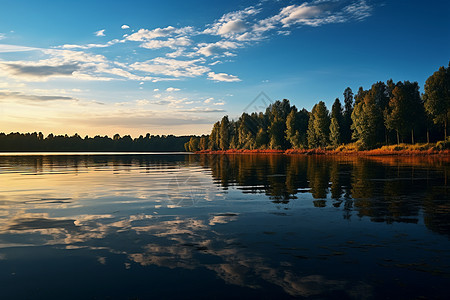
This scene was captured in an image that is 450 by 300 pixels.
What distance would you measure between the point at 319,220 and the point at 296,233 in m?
2.29

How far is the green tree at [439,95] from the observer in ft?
283

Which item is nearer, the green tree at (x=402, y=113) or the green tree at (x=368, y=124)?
the green tree at (x=402, y=113)

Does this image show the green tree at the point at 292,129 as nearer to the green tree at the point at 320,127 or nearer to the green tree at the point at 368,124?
the green tree at the point at 320,127

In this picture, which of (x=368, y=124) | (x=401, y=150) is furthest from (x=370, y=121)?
(x=401, y=150)

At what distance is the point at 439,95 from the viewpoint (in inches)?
3415

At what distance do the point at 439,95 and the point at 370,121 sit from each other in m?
23.5

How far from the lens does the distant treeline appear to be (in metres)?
89.3

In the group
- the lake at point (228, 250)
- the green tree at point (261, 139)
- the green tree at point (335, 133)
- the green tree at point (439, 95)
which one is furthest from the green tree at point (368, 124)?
the lake at point (228, 250)

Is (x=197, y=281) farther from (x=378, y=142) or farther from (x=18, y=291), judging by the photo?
(x=378, y=142)

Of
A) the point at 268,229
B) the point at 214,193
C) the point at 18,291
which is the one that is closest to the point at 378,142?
the point at 214,193

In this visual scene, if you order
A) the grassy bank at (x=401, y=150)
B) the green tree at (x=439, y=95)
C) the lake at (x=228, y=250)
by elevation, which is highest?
the green tree at (x=439, y=95)

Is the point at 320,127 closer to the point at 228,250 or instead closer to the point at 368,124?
the point at 368,124

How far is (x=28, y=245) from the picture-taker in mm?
9969

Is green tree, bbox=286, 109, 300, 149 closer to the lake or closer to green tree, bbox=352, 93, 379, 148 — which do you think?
green tree, bbox=352, 93, 379, 148
